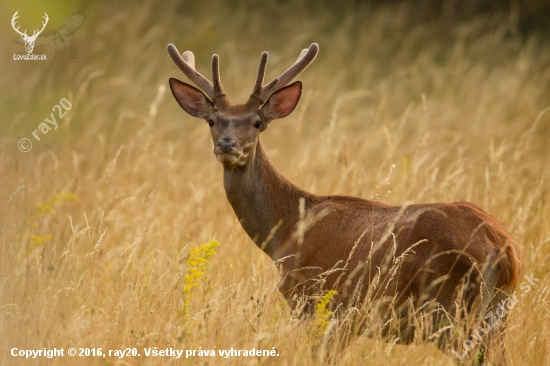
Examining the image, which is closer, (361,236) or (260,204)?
(361,236)

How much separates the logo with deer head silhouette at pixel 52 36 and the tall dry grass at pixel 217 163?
28cm

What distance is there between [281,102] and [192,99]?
2.31 feet

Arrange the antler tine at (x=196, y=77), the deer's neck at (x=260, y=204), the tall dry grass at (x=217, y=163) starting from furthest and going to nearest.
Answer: the antler tine at (x=196, y=77), the deer's neck at (x=260, y=204), the tall dry grass at (x=217, y=163)

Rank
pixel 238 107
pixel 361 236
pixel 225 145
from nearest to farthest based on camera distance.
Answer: pixel 361 236 → pixel 225 145 → pixel 238 107

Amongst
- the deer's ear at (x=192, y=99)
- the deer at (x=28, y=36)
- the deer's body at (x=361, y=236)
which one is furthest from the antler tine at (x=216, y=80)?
the deer at (x=28, y=36)

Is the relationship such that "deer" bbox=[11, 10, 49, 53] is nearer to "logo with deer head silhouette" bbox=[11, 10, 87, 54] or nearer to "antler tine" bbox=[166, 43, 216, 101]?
"logo with deer head silhouette" bbox=[11, 10, 87, 54]

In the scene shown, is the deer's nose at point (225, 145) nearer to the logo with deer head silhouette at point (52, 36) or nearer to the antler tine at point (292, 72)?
the antler tine at point (292, 72)

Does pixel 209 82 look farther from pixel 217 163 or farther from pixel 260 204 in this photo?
pixel 217 163

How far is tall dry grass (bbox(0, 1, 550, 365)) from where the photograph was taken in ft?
15.4

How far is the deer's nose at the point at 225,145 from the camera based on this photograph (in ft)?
17.3

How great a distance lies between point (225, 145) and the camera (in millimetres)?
5266

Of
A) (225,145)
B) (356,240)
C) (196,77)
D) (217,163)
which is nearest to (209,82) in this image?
(196,77)

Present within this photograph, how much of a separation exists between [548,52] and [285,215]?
821 centimetres

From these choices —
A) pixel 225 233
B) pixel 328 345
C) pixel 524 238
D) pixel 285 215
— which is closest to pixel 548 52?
pixel 524 238
